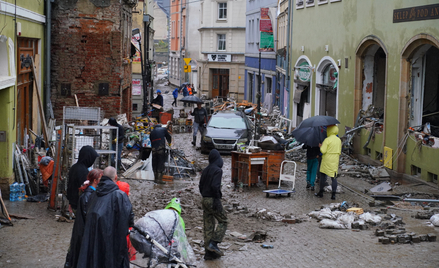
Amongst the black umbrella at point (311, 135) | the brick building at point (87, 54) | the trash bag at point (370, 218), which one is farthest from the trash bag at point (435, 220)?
the brick building at point (87, 54)

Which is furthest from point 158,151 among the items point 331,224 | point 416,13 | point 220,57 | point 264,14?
point 220,57

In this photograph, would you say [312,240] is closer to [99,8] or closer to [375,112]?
[375,112]

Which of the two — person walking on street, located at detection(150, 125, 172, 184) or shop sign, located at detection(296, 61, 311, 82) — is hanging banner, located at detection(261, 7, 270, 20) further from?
person walking on street, located at detection(150, 125, 172, 184)

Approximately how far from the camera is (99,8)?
18.2m

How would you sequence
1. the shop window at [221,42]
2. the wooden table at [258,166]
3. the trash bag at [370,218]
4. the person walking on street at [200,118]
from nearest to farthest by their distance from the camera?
the trash bag at [370,218] < the wooden table at [258,166] < the person walking on street at [200,118] < the shop window at [221,42]

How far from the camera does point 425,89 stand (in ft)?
54.2

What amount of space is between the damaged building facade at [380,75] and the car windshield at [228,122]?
3.72 m

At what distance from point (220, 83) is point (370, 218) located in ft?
140

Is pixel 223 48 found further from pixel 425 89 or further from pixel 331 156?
pixel 331 156

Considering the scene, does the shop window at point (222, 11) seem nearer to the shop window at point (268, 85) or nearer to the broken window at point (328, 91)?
the shop window at point (268, 85)

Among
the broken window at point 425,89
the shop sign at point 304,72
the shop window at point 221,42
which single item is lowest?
the broken window at point 425,89

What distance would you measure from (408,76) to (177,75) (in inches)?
2109

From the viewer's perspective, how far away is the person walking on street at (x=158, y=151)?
14609 millimetres

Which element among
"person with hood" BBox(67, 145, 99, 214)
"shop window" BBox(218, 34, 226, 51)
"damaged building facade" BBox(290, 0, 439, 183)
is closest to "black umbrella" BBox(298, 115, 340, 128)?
"damaged building facade" BBox(290, 0, 439, 183)
